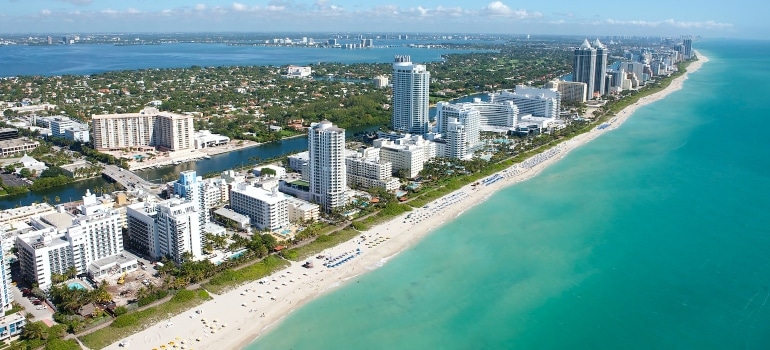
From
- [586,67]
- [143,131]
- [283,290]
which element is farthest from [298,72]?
[283,290]

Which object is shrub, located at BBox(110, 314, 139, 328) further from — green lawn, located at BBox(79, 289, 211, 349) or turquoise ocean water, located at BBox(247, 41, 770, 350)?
turquoise ocean water, located at BBox(247, 41, 770, 350)

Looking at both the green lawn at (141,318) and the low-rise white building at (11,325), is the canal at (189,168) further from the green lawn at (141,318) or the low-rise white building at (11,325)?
the green lawn at (141,318)

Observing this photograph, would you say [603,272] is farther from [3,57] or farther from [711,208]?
[3,57]

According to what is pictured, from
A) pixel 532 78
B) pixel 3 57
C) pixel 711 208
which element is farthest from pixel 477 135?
pixel 3 57

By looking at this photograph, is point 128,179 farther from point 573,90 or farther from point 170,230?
point 573,90

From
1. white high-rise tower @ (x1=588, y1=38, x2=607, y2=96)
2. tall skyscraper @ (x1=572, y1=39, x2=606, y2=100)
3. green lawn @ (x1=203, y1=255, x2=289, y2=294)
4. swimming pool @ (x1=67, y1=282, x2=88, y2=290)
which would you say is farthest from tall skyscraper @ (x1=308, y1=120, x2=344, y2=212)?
white high-rise tower @ (x1=588, y1=38, x2=607, y2=96)

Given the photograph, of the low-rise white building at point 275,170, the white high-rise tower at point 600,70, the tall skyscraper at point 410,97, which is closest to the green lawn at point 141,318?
the low-rise white building at point 275,170
